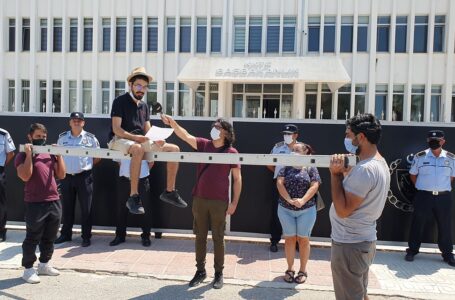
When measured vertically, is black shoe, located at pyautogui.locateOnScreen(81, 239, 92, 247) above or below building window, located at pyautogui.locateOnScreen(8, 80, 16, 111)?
below

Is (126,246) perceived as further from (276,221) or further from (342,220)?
(342,220)

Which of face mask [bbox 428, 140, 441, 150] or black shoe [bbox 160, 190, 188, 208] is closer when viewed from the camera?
black shoe [bbox 160, 190, 188, 208]

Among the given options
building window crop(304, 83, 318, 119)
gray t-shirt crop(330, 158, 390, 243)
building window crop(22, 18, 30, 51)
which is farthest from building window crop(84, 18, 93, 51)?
gray t-shirt crop(330, 158, 390, 243)

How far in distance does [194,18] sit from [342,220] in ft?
72.1

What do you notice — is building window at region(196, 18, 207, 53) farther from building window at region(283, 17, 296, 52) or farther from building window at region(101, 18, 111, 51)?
building window at region(101, 18, 111, 51)

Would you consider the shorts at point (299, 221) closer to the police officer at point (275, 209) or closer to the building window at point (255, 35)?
the police officer at point (275, 209)

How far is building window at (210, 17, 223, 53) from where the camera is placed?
2386 cm

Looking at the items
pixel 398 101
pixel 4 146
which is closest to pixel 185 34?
pixel 398 101

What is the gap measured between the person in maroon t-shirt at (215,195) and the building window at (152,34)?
68.3ft

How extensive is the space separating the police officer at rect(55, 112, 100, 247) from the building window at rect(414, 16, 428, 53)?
21.2 m

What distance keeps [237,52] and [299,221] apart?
1964cm

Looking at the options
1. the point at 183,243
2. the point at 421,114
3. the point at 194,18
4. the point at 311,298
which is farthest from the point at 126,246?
the point at 421,114

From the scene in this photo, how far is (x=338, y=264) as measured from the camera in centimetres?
344

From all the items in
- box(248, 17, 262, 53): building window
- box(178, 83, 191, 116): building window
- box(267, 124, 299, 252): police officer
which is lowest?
box(267, 124, 299, 252): police officer
